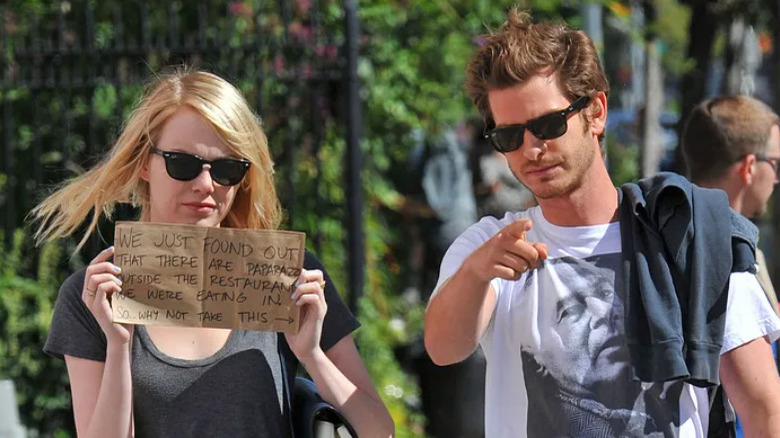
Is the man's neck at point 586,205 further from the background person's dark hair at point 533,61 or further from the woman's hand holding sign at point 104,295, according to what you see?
the woman's hand holding sign at point 104,295

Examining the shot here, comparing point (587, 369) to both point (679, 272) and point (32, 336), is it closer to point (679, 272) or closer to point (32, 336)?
point (679, 272)

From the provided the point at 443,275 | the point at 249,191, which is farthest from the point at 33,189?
the point at 443,275

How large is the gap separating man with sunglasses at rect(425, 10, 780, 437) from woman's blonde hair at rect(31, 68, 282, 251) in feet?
1.69

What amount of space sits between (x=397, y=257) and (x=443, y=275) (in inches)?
201

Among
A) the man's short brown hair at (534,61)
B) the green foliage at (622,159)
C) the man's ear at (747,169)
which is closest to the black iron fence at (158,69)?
the man's ear at (747,169)

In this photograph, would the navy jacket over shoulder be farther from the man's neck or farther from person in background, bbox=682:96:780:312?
person in background, bbox=682:96:780:312

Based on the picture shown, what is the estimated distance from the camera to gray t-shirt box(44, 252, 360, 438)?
2623mm

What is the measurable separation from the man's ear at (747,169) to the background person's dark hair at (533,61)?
1.18m

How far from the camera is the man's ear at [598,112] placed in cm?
257

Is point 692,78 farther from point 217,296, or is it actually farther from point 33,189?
point 217,296

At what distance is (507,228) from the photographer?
235 centimetres

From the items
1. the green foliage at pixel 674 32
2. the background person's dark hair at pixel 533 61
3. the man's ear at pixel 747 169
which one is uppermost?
the green foliage at pixel 674 32

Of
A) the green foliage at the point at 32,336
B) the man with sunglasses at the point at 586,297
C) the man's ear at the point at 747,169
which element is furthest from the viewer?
the green foliage at the point at 32,336

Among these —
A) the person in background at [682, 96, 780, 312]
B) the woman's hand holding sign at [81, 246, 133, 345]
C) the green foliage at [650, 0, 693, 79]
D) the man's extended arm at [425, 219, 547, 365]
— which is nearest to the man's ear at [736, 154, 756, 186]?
the person in background at [682, 96, 780, 312]
